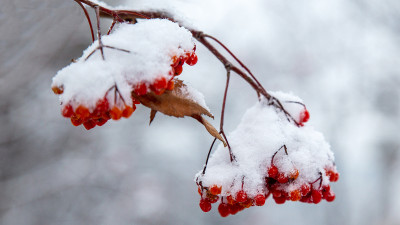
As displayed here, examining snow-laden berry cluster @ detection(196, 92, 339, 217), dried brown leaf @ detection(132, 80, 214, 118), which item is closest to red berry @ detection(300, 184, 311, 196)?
snow-laden berry cluster @ detection(196, 92, 339, 217)

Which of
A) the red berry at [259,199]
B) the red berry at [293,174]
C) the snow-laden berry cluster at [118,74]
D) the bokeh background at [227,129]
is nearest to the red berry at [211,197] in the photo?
the red berry at [259,199]

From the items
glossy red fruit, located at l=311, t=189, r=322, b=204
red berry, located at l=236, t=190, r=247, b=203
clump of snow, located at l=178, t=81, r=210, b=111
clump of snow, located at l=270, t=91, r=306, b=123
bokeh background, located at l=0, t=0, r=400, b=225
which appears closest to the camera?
clump of snow, located at l=178, t=81, r=210, b=111

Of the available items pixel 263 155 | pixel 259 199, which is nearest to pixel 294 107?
pixel 263 155

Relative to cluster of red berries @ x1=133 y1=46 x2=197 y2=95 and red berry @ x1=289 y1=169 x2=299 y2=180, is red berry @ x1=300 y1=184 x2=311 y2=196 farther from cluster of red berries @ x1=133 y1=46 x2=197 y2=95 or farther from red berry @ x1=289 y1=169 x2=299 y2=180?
cluster of red berries @ x1=133 y1=46 x2=197 y2=95

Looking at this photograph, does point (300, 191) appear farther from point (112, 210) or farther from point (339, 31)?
point (339, 31)

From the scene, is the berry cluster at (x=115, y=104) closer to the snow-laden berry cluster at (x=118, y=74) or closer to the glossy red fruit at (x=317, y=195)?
the snow-laden berry cluster at (x=118, y=74)

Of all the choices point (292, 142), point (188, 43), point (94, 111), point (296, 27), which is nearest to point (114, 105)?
point (94, 111)
